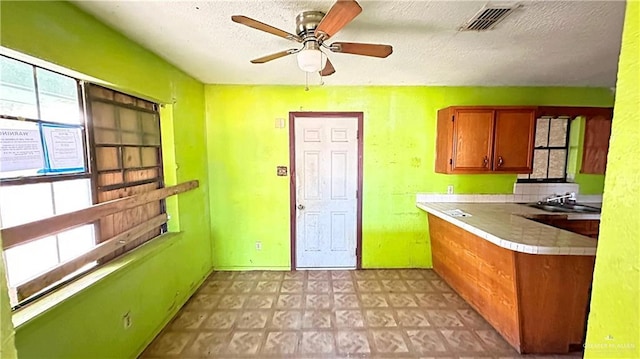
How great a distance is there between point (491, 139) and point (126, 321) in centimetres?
365

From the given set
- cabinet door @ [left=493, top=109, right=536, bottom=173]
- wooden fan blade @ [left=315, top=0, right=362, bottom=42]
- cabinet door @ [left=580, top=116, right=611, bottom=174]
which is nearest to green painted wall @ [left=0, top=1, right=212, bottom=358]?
wooden fan blade @ [left=315, top=0, right=362, bottom=42]

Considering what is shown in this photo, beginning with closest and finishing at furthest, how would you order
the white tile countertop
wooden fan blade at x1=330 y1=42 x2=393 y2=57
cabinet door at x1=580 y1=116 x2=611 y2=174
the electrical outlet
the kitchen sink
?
wooden fan blade at x1=330 y1=42 x2=393 y2=57 → the white tile countertop → the electrical outlet → the kitchen sink → cabinet door at x1=580 y1=116 x2=611 y2=174

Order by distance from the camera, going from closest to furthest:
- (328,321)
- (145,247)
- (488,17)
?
(488,17)
(145,247)
(328,321)

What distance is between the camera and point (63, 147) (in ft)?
5.37

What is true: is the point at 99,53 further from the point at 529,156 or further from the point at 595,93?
the point at 595,93

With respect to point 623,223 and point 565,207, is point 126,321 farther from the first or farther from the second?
point 565,207

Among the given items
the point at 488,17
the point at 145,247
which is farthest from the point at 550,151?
the point at 145,247

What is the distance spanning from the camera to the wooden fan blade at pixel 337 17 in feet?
4.07

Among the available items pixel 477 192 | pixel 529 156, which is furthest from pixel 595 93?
pixel 477 192

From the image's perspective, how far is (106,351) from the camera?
178 cm

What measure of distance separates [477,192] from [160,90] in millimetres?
3594

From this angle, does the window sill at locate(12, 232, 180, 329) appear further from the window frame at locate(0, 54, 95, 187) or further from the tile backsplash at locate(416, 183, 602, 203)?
the tile backsplash at locate(416, 183, 602, 203)

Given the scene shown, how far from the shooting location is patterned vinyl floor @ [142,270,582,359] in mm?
2166

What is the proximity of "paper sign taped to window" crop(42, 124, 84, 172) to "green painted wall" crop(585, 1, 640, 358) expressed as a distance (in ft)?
7.52
